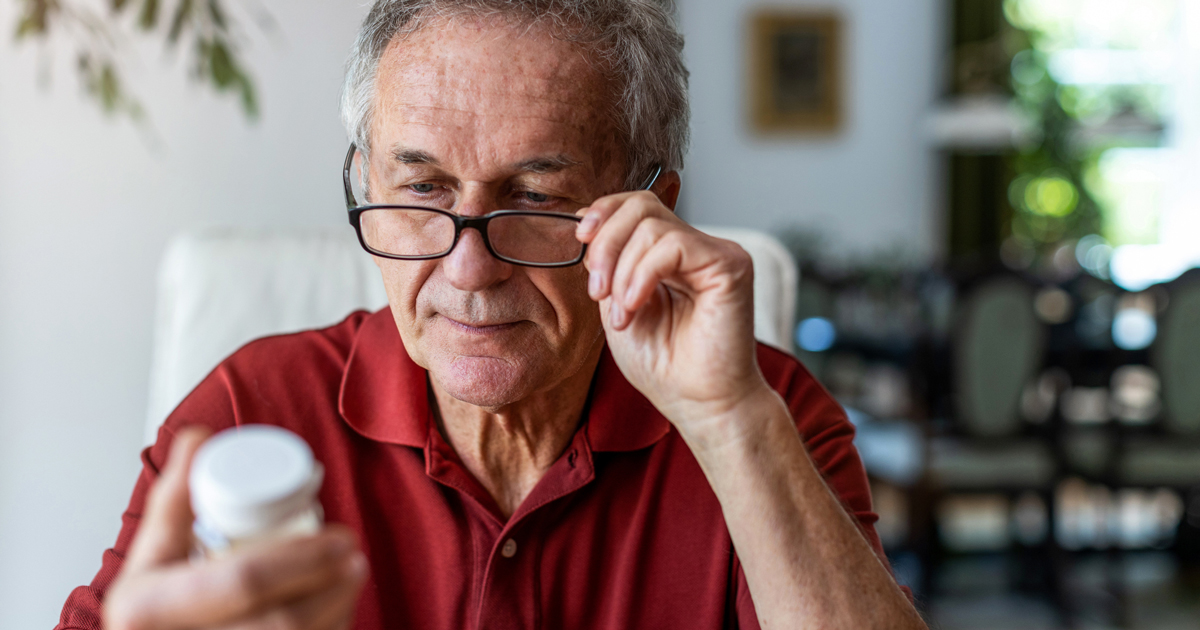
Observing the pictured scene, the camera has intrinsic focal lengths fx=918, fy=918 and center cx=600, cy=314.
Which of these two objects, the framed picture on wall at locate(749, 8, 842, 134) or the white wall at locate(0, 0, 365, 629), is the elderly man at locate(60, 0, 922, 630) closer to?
the white wall at locate(0, 0, 365, 629)

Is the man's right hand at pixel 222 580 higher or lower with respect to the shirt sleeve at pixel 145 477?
higher

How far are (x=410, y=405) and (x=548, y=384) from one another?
184mm


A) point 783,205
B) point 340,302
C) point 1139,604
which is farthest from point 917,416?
point 783,205

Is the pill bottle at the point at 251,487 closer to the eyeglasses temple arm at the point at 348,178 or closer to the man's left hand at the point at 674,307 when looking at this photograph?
the man's left hand at the point at 674,307

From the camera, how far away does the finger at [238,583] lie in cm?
42

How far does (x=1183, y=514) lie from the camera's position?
3414mm

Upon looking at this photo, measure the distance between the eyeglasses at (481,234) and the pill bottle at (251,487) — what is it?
472mm

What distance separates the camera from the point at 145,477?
1.04 metres

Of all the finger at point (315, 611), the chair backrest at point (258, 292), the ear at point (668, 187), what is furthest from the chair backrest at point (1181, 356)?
the finger at point (315, 611)

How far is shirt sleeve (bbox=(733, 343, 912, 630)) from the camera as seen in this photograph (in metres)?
1.03

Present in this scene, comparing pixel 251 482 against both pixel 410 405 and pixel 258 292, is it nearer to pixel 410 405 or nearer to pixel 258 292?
pixel 410 405

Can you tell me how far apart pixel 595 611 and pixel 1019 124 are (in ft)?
16.1

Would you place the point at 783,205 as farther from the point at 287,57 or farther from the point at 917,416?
the point at 287,57

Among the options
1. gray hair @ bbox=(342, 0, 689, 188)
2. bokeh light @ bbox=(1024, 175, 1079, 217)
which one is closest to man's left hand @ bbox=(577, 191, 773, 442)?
gray hair @ bbox=(342, 0, 689, 188)
